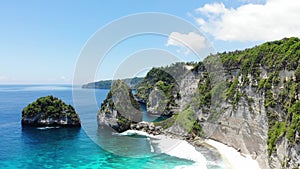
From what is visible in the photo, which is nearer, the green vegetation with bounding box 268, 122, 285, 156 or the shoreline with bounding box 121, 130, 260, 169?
the green vegetation with bounding box 268, 122, 285, 156

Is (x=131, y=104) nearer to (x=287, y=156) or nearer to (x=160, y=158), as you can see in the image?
(x=160, y=158)

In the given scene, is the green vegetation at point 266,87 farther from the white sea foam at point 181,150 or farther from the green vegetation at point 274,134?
the white sea foam at point 181,150

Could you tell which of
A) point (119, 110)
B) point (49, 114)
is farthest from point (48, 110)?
point (119, 110)

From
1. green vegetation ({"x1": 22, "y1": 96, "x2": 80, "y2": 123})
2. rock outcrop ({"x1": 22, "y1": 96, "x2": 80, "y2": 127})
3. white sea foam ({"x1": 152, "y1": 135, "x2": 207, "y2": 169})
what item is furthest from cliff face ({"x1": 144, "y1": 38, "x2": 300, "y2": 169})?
green vegetation ({"x1": 22, "y1": 96, "x2": 80, "y2": 123})

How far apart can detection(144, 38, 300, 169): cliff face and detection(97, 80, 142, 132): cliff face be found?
21.2 ft

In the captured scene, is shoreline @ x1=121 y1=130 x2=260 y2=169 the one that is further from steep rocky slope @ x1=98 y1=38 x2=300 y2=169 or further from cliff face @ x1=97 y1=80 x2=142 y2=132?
cliff face @ x1=97 y1=80 x2=142 y2=132

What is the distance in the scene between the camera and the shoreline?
23266mm

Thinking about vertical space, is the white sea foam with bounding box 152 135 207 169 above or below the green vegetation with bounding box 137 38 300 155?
below

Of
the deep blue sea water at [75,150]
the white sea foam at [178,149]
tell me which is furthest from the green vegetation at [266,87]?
the deep blue sea water at [75,150]

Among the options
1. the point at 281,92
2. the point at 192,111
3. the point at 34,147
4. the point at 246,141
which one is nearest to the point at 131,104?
the point at 192,111

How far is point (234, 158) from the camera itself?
2445 cm

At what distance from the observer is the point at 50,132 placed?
39.8 m

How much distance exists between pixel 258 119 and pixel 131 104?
24565mm

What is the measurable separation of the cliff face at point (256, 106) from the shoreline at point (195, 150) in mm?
A: 810
